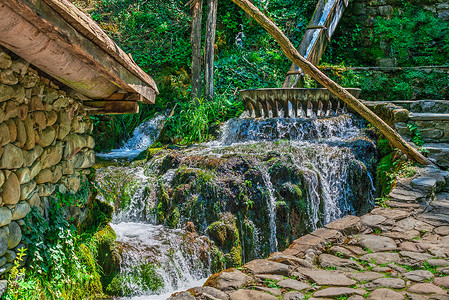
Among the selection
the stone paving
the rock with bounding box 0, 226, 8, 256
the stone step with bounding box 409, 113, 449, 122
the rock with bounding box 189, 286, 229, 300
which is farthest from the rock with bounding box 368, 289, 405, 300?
the stone step with bounding box 409, 113, 449, 122

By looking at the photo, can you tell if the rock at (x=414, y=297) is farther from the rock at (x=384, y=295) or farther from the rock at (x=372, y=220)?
the rock at (x=372, y=220)

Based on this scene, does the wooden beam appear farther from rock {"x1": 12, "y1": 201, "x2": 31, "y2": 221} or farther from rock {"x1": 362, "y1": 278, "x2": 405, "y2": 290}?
rock {"x1": 362, "y1": 278, "x2": 405, "y2": 290}

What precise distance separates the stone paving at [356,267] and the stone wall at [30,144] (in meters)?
1.62

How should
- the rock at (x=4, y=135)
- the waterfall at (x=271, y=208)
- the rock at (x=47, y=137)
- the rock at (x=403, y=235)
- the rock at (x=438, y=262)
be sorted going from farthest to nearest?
the waterfall at (x=271, y=208)
the rock at (x=47, y=137)
the rock at (x=403, y=235)
the rock at (x=4, y=135)
the rock at (x=438, y=262)

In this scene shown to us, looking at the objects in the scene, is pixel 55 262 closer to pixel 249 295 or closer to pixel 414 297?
pixel 249 295

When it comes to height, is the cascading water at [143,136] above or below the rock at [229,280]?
above

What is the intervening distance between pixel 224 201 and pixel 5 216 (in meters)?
3.08

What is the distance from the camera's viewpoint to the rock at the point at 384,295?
2.38 m

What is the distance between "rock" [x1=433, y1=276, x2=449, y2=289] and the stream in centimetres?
282

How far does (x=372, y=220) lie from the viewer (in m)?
3.77

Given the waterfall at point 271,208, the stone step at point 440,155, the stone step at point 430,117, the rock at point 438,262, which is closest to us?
the rock at point 438,262

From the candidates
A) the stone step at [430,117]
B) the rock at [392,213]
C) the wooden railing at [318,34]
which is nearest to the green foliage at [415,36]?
the wooden railing at [318,34]

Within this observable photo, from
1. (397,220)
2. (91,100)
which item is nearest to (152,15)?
(91,100)

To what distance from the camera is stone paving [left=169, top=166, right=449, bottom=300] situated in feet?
8.22
